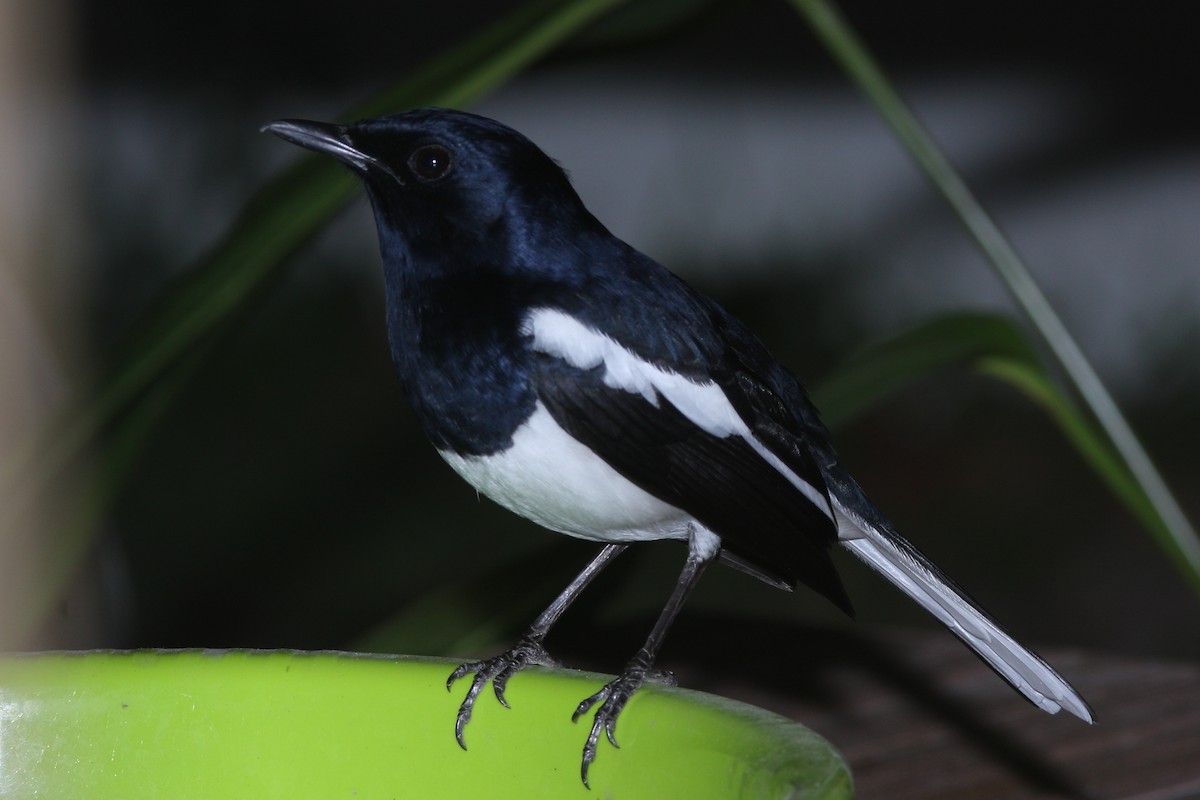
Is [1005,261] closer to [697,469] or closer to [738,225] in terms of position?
[697,469]

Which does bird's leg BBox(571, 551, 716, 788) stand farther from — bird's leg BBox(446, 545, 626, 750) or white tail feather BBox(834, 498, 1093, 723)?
white tail feather BBox(834, 498, 1093, 723)

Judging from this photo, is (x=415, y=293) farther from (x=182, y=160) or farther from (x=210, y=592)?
(x=182, y=160)

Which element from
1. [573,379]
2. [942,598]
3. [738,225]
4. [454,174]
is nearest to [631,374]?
[573,379]

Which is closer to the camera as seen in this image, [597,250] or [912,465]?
[597,250]

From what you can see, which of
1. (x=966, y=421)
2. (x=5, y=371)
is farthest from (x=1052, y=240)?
(x=5, y=371)

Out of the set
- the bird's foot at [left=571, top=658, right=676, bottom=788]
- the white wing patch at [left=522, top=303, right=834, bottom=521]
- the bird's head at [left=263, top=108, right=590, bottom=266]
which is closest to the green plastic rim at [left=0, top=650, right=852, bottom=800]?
the bird's foot at [left=571, top=658, right=676, bottom=788]

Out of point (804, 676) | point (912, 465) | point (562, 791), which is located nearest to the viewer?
point (562, 791)
